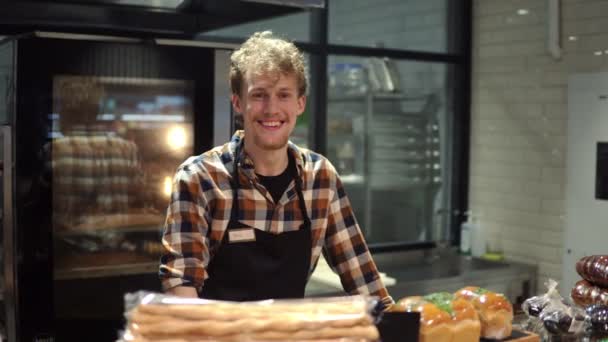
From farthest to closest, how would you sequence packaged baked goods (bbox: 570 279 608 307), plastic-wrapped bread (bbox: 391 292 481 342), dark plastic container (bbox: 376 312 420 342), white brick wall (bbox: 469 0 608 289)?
white brick wall (bbox: 469 0 608 289)
packaged baked goods (bbox: 570 279 608 307)
plastic-wrapped bread (bbox: 391 292 481 342)
dark plastic container (bbox: 376 312 420 342)

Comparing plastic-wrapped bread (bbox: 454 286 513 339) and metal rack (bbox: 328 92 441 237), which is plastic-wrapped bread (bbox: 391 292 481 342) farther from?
metal rack (bbox: 328 92 441 237)

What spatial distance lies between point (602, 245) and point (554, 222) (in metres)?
0.37

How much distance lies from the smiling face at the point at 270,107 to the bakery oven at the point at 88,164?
1047mm

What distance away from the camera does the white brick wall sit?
4.14 m

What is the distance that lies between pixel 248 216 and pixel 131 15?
1829 mm

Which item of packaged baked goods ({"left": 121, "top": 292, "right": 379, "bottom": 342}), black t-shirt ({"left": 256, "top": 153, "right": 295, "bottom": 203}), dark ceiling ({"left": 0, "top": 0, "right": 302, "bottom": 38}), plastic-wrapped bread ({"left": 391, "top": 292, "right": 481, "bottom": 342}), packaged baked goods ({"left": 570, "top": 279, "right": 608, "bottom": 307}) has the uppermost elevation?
dark ceiling ({"left": 0, "top": 0, "right": 302, "bottom": 38})

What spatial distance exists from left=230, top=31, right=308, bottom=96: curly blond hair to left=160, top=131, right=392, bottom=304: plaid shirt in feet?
0.65

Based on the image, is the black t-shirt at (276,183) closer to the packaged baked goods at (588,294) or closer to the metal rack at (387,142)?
the packaged baked goods at (588,294)

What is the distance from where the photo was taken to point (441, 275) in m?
4.04

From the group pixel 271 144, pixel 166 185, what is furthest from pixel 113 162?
pixel 271 144

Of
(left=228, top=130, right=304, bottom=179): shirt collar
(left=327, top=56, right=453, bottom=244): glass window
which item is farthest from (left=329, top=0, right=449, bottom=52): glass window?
(left=228, top=130, right=304, bottom=179): shirt collar

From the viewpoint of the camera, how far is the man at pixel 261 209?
1.76 metres

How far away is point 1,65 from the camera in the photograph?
105 inches

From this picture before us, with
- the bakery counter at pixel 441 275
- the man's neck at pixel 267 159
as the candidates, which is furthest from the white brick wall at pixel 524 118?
the man's neck at pixel 267 159
